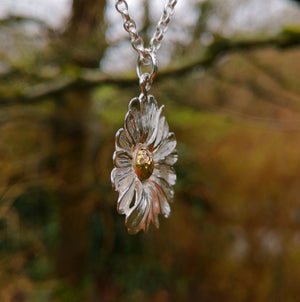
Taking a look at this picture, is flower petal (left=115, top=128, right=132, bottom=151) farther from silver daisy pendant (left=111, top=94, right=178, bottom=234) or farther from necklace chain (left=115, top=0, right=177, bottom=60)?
necklace chain (left=115, top=0, right=177, bottom=60)

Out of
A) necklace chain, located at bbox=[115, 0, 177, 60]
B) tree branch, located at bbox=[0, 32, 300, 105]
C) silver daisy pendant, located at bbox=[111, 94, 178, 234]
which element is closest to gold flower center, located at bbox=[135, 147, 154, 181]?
silver daisy pendant, located at bbox=[111, 94, 178, 234]

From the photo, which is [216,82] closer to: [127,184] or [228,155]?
[228,155]

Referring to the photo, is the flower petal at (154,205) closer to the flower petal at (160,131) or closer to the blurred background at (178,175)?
the flower petal at (160,131)

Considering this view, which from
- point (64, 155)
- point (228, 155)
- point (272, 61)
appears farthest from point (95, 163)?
point (272, 61)

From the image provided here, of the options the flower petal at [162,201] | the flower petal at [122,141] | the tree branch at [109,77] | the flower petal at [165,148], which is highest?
the tree branch at [109,77]

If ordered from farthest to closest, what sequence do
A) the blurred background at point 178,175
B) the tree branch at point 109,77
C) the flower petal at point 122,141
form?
the blurred background at point 178,175 → the tree branch at point 109,77 → the flower petal at point 122,141

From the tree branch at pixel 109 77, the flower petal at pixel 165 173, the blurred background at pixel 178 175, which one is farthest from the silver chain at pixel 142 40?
the blurred background at pixel 178 175

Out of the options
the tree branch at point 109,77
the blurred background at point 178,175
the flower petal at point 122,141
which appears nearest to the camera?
the flower petal at point 122,141

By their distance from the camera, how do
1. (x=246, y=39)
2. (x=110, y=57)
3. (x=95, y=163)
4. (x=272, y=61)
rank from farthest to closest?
1. (x=95, y=163)
2. (x=272, y=61)
3. (x=110, y=57)
4. (x=246, y=39)
